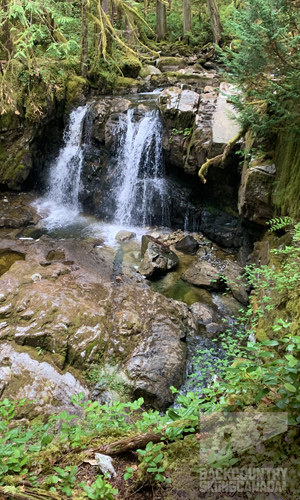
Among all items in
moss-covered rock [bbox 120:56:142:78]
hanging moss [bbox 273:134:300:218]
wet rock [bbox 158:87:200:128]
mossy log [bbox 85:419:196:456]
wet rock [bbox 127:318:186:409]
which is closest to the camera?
mossy log [bbox 85:419:196:456]

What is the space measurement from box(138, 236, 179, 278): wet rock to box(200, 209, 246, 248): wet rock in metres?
1.67

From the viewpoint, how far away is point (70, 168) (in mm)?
11133

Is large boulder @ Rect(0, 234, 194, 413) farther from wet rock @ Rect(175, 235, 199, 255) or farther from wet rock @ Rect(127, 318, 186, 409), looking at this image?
wet rock @ Rect(175, 235, 199, 255)

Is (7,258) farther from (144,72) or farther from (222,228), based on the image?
(144,72)

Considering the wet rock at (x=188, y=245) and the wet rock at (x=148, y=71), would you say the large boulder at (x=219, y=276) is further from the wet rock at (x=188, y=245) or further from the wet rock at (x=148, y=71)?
the wet rock at (x=148, y=71)

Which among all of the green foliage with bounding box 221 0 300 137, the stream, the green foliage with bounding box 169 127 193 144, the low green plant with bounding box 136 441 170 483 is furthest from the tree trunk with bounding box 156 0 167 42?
the low green plant with bounding box 136 441 170 483

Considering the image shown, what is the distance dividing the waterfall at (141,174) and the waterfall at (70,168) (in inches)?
65.4

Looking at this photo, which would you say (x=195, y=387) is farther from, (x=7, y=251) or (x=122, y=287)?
(x=7, y=251)

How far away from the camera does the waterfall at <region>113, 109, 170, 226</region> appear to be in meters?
9.93

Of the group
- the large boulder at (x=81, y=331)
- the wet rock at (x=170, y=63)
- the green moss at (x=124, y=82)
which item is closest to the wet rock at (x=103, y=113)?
the green moss at (x=124, y=82)

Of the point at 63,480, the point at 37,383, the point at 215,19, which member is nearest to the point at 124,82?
the point at 215,19

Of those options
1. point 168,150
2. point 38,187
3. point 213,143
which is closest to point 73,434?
point 213,143

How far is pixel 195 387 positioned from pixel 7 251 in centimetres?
580

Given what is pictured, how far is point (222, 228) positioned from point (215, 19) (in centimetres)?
1337
